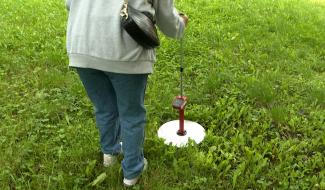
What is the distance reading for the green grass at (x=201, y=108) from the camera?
329 cm

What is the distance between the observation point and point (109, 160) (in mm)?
3314

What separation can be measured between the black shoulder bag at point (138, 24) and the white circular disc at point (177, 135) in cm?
143

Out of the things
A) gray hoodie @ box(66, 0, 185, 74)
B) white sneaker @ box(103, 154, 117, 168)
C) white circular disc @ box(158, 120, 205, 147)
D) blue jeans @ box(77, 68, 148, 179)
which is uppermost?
gray hoodie @ box(66, 0, 185, 74)

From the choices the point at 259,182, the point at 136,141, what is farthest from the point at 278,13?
the point at 136,141

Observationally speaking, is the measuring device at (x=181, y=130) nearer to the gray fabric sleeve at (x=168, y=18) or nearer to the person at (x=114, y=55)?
the person at (x=114, y=55)

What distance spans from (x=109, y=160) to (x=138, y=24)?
1355mm

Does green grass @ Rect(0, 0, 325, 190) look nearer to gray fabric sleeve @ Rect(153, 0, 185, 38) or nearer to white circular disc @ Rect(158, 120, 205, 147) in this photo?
white circular disc @ Rect(158, 120, 205, 147)

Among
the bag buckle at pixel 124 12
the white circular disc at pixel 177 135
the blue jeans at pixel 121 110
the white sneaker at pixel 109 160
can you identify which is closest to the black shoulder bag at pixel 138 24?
the bag buckle at pixel 124 12

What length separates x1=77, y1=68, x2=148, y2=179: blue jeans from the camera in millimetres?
2625

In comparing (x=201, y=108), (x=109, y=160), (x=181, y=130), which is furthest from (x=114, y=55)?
(x=201, y=108)

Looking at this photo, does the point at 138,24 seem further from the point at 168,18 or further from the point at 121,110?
the point at 121,110

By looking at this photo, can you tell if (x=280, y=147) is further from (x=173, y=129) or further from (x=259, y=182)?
(x=173, y=129)

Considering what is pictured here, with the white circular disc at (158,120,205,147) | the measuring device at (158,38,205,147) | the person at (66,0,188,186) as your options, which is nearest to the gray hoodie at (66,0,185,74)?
the person at (66,0,188,186)

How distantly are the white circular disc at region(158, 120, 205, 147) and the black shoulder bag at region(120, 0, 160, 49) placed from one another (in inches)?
56.4
